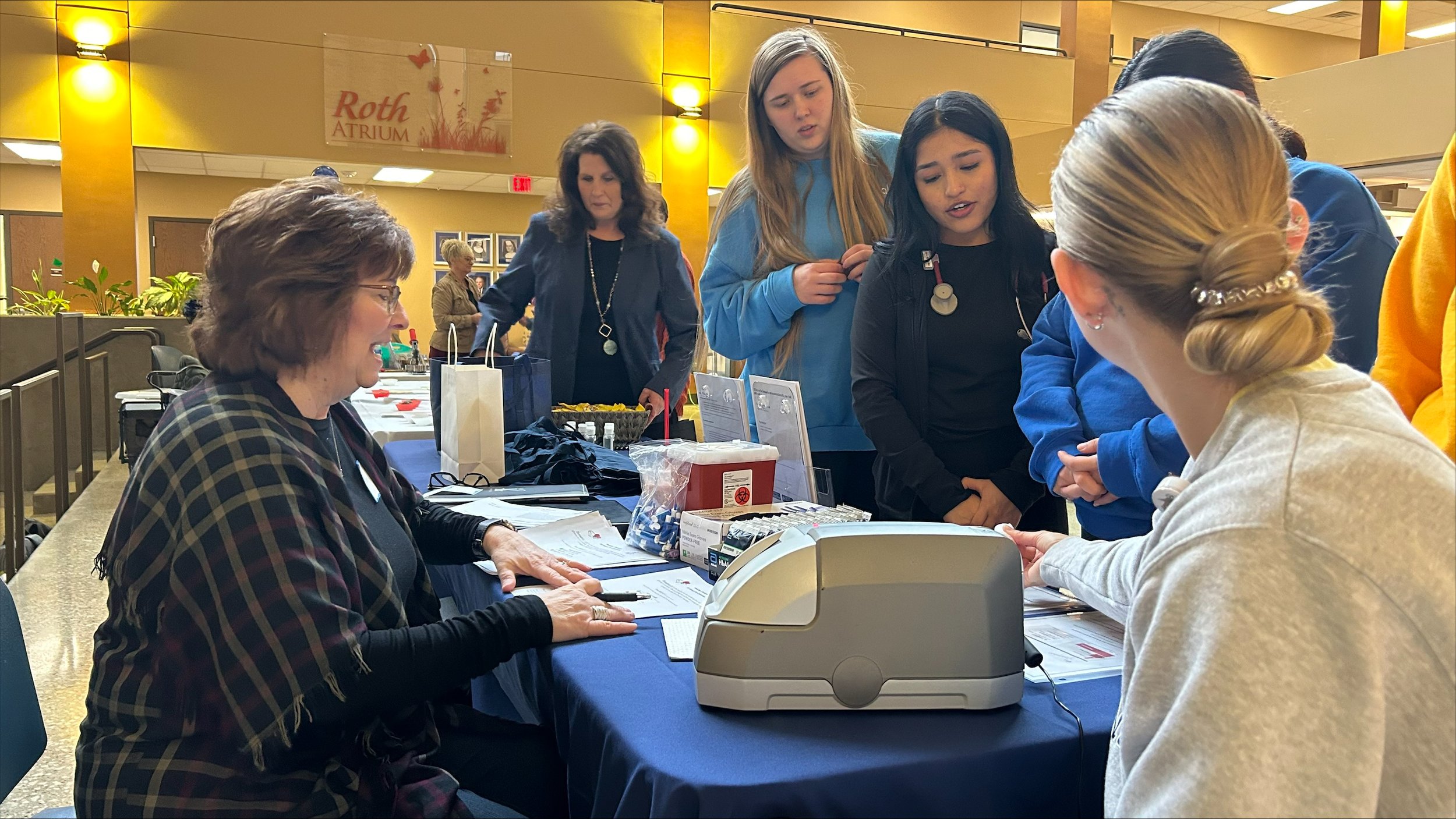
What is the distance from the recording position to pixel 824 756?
3.01ft

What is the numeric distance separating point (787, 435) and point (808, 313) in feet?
1.74

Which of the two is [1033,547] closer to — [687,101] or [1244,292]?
[1244,292]

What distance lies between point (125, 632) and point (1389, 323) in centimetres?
164

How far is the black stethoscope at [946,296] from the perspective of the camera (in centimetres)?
192

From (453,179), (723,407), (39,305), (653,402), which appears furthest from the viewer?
(453,179)

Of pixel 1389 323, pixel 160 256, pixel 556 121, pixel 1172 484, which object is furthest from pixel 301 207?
pixel 160 256

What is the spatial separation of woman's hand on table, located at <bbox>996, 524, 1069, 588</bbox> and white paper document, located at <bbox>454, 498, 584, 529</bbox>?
2.73 feet

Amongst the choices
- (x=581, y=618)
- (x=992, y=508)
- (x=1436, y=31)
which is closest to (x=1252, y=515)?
(x=581, y=618)

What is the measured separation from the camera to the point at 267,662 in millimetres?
1090

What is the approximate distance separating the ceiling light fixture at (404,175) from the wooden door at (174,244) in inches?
80.4

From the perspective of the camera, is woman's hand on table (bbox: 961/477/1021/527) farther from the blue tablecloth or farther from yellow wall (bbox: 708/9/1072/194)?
yellow wall (bbox: 708/9/1072/194)

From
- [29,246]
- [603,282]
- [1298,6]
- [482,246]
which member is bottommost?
[603,282]

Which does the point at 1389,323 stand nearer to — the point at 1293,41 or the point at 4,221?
the point at 4,221

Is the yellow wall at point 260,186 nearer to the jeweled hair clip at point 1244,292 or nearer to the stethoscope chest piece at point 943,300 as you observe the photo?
the stethoscope chest piece at point 943,300
